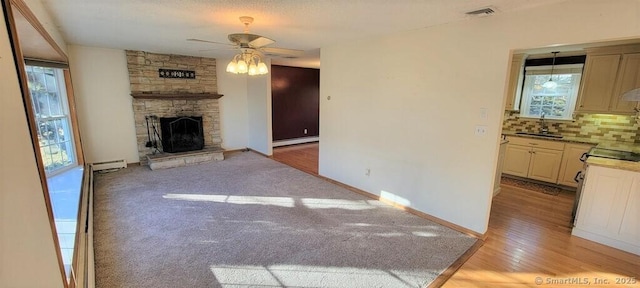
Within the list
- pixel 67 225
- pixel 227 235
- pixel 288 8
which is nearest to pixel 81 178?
pixel 67 225

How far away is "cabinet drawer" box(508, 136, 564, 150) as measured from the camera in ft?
13.7

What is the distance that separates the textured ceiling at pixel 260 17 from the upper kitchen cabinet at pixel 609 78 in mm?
2770

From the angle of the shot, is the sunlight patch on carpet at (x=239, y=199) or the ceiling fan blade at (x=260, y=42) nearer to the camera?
the ceiling fan blade at (x=260, y=42)

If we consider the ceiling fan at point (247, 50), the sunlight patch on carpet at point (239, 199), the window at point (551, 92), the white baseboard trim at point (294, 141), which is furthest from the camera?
the white baseboard trim at point (294, 141)

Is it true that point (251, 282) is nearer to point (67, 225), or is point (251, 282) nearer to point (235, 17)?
point (67, 225)

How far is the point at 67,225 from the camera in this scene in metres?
2.16

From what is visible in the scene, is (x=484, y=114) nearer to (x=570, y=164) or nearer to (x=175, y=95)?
(x=570, y=164)

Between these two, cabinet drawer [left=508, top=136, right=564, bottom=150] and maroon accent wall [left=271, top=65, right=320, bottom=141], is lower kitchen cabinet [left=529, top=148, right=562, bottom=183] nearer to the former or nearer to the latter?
cabinet drawer [left=508, top=136, right=564, bottom=150]

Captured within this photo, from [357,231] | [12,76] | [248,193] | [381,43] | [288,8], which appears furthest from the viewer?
[248,193]

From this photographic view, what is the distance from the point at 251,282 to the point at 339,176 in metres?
2.51

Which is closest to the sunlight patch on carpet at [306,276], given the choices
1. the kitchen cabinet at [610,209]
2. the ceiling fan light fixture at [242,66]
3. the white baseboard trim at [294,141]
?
the ceiling fan light fixture at [242,66]

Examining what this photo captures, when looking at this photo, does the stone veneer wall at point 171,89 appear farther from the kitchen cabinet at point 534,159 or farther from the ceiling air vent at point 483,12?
the kitchen cabinet at point 534,159

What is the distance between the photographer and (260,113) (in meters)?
6.17

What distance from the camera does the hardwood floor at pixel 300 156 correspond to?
540 cm
